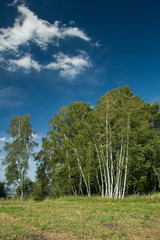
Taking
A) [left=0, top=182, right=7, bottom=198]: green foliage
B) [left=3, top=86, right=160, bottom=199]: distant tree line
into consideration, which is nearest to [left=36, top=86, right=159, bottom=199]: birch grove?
[left=3, top=86, right=160, bottom=199]: distant tree line

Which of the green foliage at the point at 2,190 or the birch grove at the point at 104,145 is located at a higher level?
the birch grove at the point at 104,145

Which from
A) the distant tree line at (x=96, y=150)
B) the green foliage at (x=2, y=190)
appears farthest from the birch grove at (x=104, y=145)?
the green foliage at (x=2, y=190)

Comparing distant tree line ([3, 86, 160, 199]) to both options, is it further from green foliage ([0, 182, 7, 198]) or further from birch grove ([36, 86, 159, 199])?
green foliage ([0, 182, 7, 198])

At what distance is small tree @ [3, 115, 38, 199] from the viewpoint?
24484 millimetres

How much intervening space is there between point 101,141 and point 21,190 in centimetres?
1301

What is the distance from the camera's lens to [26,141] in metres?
26.9

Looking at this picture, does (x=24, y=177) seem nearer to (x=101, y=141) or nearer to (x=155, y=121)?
(x=101, y=141)

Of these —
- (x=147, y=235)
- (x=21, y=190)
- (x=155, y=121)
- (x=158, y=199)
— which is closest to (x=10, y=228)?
(x=147, y=235)

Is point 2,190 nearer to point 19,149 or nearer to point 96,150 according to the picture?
point 19,149

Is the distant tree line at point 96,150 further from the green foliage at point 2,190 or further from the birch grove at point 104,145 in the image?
the green foliage at point 2,190

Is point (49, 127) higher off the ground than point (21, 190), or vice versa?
point (49, 127)

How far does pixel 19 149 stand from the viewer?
25.9 meters

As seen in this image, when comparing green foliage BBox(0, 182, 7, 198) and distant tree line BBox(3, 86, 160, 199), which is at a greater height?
distant tree line BBox(3, 86, 160, 199)

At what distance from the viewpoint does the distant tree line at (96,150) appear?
19625 mm
